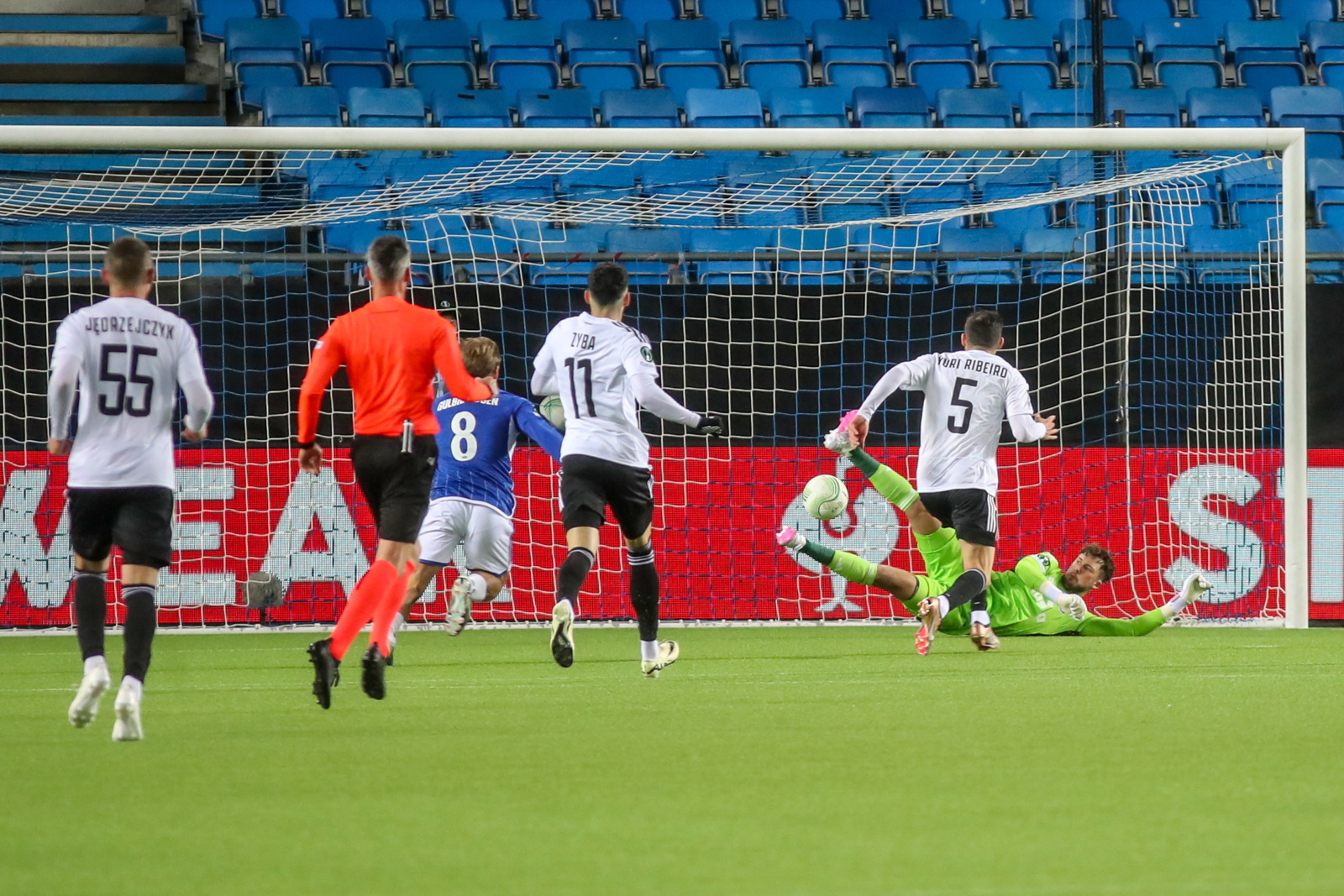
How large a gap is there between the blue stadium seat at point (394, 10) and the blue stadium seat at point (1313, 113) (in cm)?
785

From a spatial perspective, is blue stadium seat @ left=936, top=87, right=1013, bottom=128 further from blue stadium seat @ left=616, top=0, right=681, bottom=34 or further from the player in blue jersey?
the player in blue jersey

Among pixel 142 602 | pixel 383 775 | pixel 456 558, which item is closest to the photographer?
pixel 383 775

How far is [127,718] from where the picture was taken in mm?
5184

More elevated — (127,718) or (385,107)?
(385,107)

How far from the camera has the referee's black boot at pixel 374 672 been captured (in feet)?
20.3

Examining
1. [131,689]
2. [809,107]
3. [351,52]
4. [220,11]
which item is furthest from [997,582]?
[220,11]

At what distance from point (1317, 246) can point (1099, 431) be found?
354cm

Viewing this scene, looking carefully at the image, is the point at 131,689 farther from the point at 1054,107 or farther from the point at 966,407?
the point at 1054,107

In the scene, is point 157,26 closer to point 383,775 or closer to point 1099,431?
point 1099,431

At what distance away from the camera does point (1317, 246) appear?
14.0 m

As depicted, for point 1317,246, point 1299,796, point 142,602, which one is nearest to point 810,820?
point 1299,796

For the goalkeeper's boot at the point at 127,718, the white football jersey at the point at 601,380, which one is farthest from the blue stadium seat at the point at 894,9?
the goalkeeper's boot at the point at 127,718

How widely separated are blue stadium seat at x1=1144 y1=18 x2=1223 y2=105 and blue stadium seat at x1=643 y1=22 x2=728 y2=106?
4134 mm

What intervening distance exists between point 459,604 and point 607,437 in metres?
1.91
